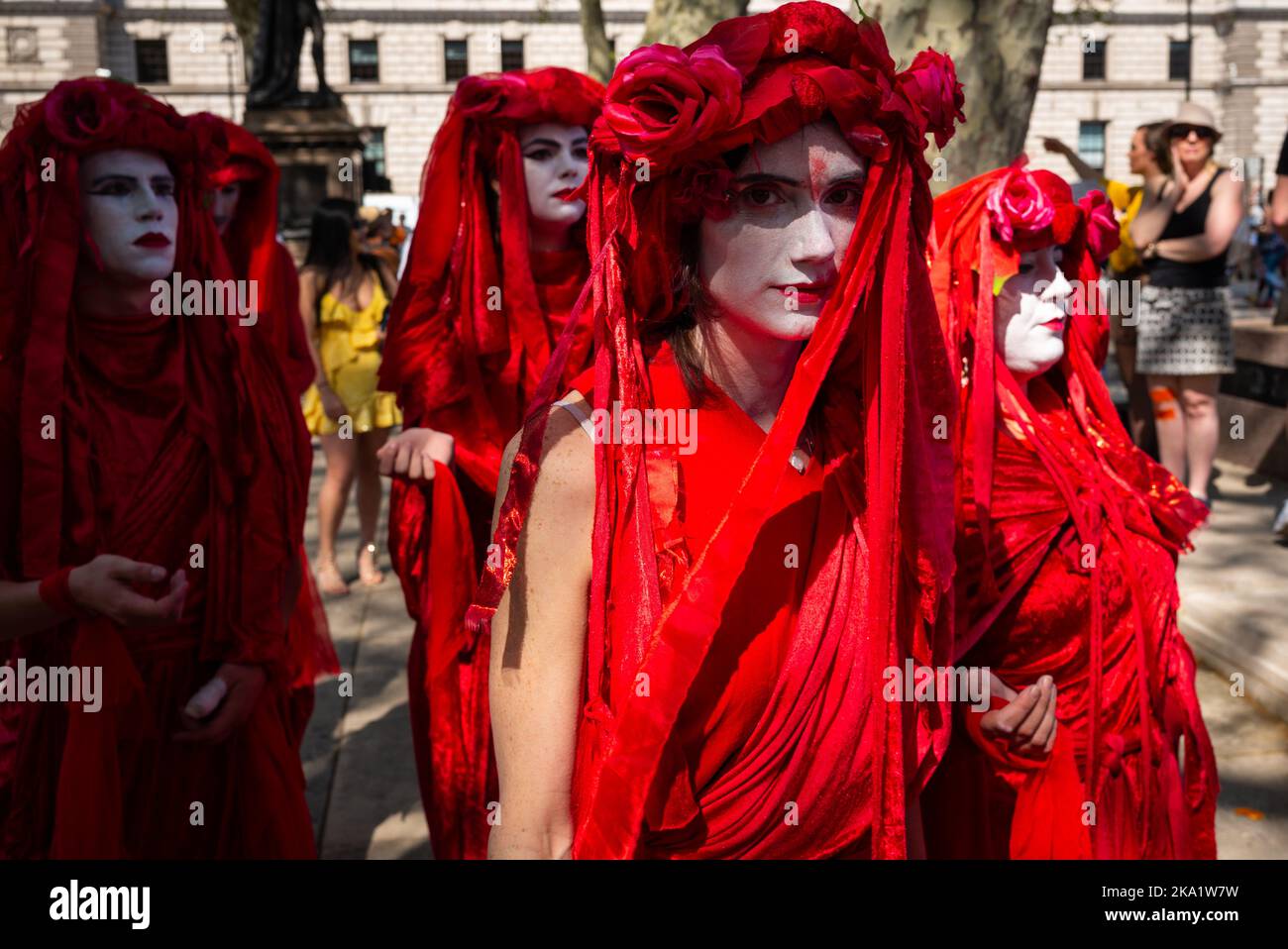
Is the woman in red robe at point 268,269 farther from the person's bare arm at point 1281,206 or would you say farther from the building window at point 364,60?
the building window at point 364,60

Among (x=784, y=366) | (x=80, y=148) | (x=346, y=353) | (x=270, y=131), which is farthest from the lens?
(x=270, y=131)

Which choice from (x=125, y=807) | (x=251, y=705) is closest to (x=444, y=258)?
(x=251, y=705)

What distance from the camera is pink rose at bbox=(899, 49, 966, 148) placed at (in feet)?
6.36

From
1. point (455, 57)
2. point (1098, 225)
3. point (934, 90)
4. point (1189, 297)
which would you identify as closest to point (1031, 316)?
point (1098, 225)

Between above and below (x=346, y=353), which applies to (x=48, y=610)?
below

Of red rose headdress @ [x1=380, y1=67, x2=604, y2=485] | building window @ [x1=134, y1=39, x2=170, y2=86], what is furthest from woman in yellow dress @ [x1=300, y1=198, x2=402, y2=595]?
building window @ [x1=134, y1=39, x2=170, y2=86]

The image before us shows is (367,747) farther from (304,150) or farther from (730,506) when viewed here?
(304,150)

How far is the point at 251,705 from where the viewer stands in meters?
3.20

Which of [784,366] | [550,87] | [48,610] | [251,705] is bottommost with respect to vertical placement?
[251,705]

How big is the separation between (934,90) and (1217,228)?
6190 millimetres

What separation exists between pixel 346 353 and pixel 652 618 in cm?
588

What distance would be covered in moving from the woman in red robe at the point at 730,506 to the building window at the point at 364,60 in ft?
162

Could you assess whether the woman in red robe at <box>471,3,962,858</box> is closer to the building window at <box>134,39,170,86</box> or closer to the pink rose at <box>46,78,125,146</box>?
the pink rose at <box>46,78,125,146</box>

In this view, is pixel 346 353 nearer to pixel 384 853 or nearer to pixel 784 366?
pixel 384 853
